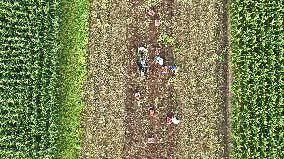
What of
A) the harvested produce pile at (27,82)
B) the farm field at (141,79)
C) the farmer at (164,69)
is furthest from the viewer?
the farmer at (164,69)

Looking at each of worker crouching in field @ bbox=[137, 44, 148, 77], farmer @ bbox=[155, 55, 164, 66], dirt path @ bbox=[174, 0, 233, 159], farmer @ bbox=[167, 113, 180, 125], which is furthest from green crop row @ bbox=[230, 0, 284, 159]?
worker crouching in field @ bbox=[137, 44, 148, 77]

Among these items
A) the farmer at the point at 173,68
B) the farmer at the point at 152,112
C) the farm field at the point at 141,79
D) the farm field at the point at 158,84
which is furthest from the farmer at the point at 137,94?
the farmer at the point at 173,68

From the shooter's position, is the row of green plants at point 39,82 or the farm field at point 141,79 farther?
the farm field at point 141,79

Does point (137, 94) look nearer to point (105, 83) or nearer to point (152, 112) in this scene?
point (152, 112)

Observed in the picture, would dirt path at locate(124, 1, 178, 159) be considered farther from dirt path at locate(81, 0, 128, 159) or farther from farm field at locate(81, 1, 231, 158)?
dirt path at locate(81, 0, 128, 159)

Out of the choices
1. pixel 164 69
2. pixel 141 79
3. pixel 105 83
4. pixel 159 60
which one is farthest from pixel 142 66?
pixel 105 83

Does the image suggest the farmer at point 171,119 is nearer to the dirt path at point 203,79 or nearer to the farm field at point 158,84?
the farm field at point 158,84

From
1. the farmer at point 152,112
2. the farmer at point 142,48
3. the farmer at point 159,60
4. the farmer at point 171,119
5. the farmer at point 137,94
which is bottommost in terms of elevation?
the farmer at point 171,119

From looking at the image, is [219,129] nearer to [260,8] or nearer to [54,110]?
[260,8]
